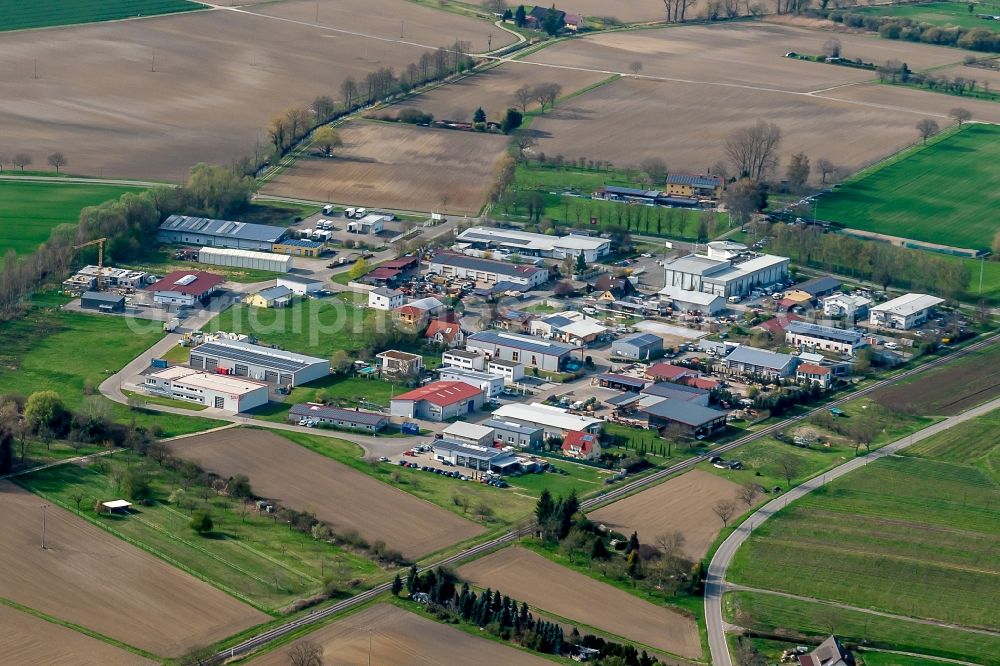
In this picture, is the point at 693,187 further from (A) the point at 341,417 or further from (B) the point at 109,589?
(B) the point at 109,589

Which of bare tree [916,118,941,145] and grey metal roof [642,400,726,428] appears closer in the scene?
grey metal roof [642,400,726,428]

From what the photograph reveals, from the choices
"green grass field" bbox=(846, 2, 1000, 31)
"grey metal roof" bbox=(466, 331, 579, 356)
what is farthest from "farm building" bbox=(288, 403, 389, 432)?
"green grass field" bbox=(846, 2, 1000, 31)

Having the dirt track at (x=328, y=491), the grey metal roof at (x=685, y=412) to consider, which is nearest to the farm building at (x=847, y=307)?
the grey metal roof at (x=685, y=412)

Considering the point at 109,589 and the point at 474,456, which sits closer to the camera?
the point at 109,589

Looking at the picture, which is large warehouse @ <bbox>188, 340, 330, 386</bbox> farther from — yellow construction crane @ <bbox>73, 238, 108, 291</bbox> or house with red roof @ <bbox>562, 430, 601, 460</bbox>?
house with red roof @ <bbox>562, 430, 601, 460</bbox>

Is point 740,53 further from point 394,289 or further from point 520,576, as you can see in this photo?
point 520,576

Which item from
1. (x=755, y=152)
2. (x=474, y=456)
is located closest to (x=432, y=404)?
(x=474, y=456)
